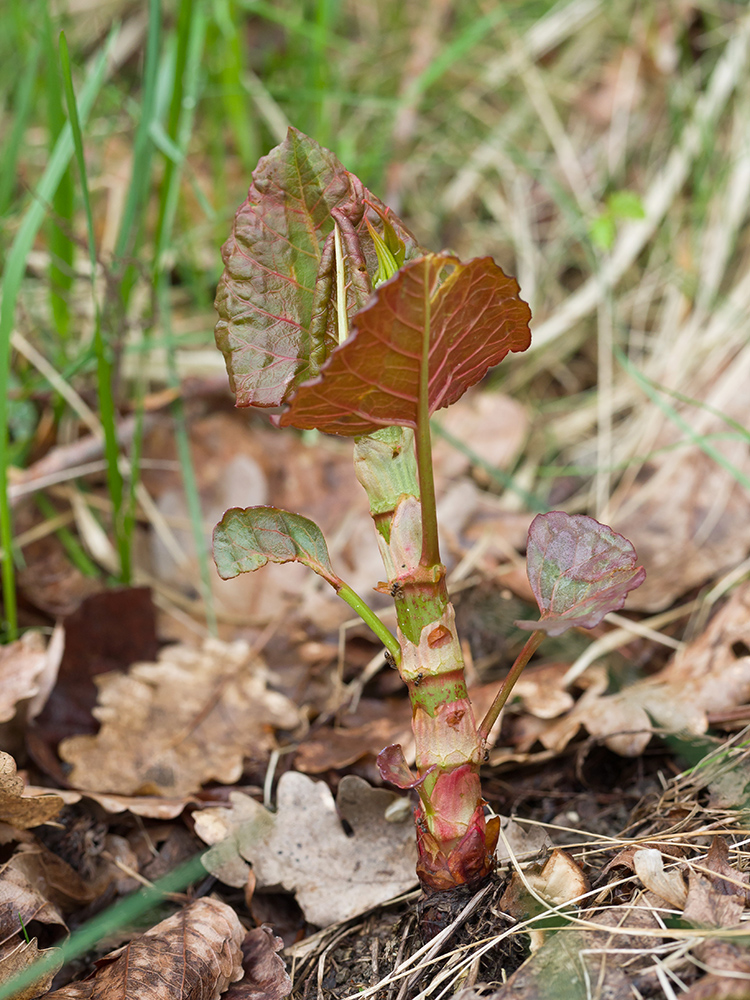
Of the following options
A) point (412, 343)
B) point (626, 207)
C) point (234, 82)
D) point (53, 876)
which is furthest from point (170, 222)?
point (53, 876)

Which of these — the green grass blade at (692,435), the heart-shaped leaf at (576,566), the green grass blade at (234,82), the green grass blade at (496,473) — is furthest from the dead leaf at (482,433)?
the heart-shaped leaf at (576,566)

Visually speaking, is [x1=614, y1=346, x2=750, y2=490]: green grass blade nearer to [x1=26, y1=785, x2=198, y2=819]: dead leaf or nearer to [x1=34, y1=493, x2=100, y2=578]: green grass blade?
[x1=26, y1=785, x2=198, y2=819]: dead leaf

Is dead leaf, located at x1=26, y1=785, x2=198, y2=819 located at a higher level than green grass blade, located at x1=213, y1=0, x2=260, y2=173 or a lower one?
lower

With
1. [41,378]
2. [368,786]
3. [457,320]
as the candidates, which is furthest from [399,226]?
[41,378]

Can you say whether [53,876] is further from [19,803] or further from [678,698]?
[678,698]

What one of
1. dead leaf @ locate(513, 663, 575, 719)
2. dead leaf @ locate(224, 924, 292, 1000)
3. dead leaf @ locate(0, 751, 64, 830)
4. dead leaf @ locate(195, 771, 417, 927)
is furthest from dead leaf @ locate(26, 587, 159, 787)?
dead leaf @ locate(513, 663, 575, 719)

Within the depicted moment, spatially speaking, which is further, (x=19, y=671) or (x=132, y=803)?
(x=19, y=671)

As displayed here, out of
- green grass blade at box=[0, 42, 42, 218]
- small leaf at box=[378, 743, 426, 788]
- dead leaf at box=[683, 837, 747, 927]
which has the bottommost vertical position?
dead leaf at box=[683, 837, 747, 927]
